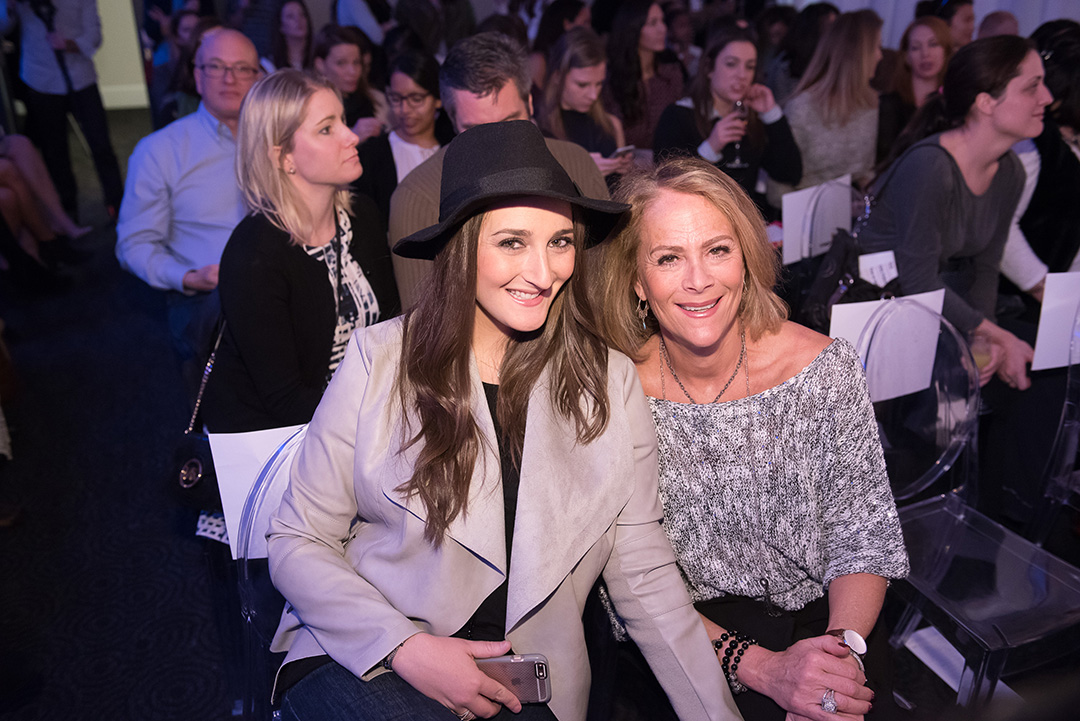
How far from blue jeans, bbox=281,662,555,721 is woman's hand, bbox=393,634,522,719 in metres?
0.02

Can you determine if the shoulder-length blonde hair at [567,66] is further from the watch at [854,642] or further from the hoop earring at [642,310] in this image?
the watch at [854,642]

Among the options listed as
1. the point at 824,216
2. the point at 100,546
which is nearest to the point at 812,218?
the point at 824,216

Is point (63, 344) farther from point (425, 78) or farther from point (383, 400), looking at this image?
point (383, 400)

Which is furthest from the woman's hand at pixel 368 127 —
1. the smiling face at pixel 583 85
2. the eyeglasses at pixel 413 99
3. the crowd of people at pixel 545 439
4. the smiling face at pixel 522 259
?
the smiling face at pixel 522 259

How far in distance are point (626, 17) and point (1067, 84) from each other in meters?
3.06

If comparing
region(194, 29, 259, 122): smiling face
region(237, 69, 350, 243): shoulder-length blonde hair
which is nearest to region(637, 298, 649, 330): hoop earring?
region(237, 69, 350, 243): shoulder-length blonde hair

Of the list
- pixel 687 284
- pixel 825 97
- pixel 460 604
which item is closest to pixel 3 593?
pixel 460 604

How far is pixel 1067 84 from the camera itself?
3.47 m

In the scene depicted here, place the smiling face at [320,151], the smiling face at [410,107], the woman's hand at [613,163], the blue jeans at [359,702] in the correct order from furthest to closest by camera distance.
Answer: the smiling face at [410,107]
the woman's hand at [613,163]
the smiling face at [320,151]
the blue jeans at [359,702]

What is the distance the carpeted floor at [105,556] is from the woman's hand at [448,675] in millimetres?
844

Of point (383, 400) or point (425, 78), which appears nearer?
point (383, 400)

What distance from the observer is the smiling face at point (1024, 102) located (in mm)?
2795

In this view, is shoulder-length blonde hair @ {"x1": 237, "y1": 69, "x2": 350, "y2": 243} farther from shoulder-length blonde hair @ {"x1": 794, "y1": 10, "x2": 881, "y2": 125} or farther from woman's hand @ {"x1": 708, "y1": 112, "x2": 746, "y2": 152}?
shoulder-length blonde hair @ {"x1": 794, "y1": 10, "x2": 881, "y2": 125}

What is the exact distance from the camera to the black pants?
648 cm
